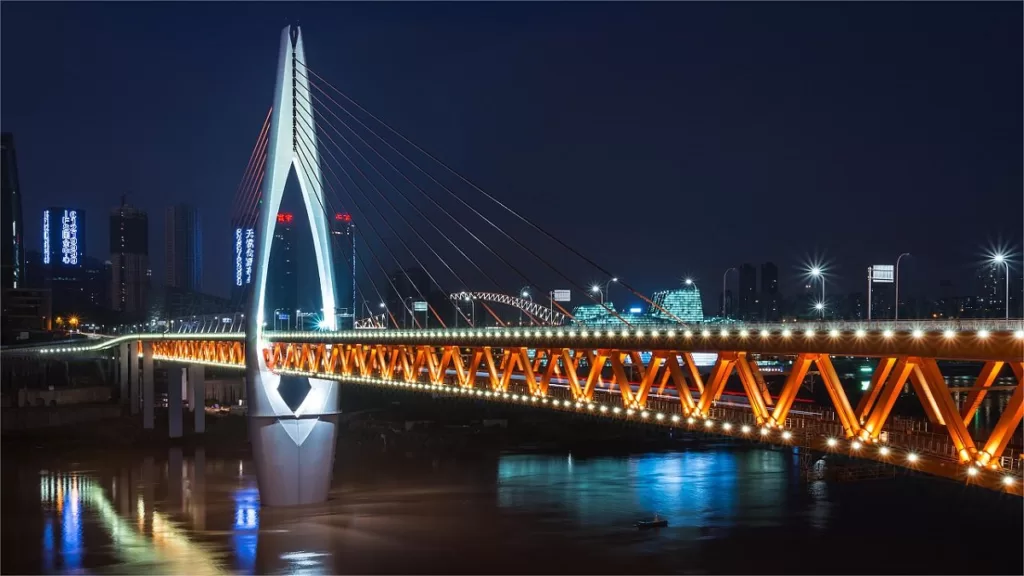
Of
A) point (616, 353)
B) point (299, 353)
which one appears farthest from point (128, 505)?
point (616, 353)

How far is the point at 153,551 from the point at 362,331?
11.2 meters

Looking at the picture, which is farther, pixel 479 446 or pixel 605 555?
pixel 479 446

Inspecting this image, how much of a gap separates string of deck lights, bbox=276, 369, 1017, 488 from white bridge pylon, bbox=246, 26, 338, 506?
339 centimetres

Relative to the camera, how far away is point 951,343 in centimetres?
1905

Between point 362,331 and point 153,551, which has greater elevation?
point 362,331

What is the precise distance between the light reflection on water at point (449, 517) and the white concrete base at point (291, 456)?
90cm

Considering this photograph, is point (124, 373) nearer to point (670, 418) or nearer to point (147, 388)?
point (147, 388)

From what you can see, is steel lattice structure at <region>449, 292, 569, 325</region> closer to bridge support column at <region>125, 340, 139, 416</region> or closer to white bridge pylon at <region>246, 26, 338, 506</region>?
white bridge pylon at <region>246, 26, 338, 506</region>

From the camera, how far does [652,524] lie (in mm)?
42219

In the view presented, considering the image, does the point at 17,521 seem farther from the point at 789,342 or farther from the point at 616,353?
the point at 789,342

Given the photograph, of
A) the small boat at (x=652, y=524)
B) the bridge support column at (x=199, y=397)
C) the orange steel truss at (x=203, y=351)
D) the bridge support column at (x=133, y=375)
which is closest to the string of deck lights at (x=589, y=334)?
the orange steel truss at (x=203, y=351)

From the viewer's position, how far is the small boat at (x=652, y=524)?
138 ft

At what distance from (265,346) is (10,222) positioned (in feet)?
474

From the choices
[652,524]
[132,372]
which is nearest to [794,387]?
[652,524]
